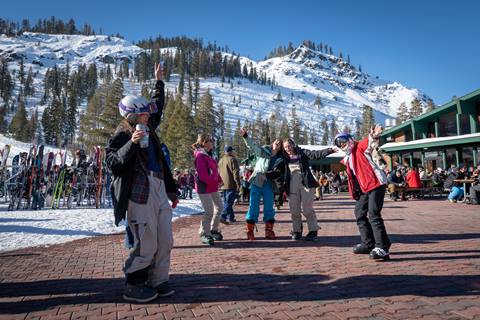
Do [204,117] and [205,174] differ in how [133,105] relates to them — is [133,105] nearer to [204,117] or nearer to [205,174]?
[205,174]

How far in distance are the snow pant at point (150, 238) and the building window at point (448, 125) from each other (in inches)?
998

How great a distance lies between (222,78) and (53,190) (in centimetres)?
13795

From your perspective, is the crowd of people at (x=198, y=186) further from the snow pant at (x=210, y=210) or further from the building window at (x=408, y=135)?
the building window at (x=408, y=135)

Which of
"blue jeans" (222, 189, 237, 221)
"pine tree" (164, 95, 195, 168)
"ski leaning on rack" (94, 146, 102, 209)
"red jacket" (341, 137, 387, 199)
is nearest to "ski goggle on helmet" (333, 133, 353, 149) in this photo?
"red jacket" (341, 137, 387, 199)

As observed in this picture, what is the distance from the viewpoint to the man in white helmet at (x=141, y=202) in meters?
2.96

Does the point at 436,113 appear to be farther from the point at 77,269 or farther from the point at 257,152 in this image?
the point at 77,269

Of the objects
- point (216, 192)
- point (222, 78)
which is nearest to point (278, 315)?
point (216, 192)

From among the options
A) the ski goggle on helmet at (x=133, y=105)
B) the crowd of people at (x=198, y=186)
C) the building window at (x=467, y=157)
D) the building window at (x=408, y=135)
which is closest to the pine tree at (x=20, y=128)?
the building window at (x=408, y=135)

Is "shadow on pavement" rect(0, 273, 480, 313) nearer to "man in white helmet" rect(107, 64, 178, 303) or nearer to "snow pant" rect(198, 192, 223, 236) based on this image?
"man in white helmet" rect(107, 64, 178, 303)

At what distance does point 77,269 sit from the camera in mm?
4293

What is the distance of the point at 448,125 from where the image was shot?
931 inches

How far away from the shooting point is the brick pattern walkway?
9.08 ft

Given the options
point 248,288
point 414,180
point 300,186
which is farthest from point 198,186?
point 414,180

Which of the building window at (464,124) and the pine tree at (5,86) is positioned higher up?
the pine tree at (5,86)
